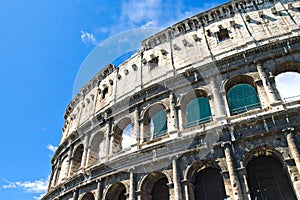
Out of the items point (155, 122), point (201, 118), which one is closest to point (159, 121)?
point (155, 122)

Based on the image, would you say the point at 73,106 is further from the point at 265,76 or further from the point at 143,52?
the point at 265,76

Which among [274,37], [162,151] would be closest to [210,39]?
[274,37]

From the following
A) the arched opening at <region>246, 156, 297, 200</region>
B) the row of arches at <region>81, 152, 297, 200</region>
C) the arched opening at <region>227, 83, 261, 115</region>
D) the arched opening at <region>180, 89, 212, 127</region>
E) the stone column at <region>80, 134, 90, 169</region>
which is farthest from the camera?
the stone column at <region>80, 134, 90, 169</region>

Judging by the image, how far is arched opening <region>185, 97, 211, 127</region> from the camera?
1170 cm

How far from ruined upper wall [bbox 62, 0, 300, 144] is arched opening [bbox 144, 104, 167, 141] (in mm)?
1509

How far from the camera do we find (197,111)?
12203 millimetres

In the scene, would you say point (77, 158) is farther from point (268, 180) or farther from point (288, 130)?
point (288, 130)

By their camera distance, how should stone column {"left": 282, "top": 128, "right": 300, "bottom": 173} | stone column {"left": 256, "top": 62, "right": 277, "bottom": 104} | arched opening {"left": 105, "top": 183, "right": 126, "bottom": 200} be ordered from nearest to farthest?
stone column {"left": 282, "top": 128, "right": 300, "bottom": 173} < stone column {"left": 256, "top": 62, "right": 277, "bottom": 104} < arched opening {"left": 105, "top": 183, "right": 126, "bottom": 200}

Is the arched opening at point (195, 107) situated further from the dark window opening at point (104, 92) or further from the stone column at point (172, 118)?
the dark window opening at point (104, 92)

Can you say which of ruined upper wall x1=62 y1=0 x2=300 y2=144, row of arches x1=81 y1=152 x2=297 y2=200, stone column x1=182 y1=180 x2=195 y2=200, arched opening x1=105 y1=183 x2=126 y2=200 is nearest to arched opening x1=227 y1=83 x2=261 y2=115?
ruined upper wall x1=62 y1=0 x2=300 y2=144

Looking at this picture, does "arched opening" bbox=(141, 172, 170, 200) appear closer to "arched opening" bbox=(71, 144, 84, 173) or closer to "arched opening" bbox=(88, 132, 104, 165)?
"arched opening" bbox=(88, 132, 104, 165)

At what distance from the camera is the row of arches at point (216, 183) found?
27.5 ft

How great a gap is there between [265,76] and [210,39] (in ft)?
14.4

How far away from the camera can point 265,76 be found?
1036 centimetres
